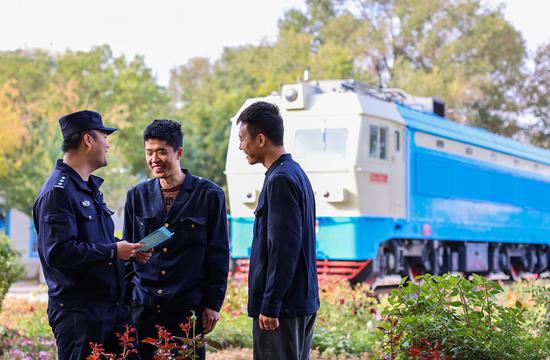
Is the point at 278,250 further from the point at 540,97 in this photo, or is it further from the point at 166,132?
the point at 540,97

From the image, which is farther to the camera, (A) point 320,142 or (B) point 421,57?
(B) point 421,57

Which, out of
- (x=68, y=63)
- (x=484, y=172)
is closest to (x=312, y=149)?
(x=484, y=172)

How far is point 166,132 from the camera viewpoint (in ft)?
17.0

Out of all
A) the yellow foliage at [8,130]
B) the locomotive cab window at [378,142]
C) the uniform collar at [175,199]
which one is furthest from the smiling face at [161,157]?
the yellow foliage at [8,130]

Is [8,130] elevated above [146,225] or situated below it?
above

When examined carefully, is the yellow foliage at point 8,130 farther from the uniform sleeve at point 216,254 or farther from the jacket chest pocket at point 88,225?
the jacket chest pocket at point 88,225

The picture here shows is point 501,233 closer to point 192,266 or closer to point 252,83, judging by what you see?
point 192,266

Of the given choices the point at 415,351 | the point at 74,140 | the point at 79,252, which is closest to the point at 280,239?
the point at 415,351

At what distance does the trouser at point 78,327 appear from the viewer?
4.69 meters

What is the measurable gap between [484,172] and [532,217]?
4.02 metres

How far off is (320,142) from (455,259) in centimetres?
486

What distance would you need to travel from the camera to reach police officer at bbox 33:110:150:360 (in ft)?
15.3

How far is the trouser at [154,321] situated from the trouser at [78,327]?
34 centimetres

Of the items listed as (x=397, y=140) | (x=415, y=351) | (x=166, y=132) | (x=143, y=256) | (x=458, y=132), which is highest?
(x=458, y=132)
